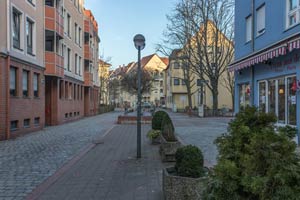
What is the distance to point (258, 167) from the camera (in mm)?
3258

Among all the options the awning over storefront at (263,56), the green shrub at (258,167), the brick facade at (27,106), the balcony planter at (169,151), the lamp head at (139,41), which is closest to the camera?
the green shrub at (258,167)

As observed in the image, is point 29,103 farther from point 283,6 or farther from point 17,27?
point 283,6

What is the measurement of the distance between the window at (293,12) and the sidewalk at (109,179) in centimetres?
692

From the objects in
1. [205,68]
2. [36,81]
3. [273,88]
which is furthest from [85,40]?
[273,88]

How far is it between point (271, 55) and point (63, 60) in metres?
17.5

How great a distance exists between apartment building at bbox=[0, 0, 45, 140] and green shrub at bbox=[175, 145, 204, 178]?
12001 millimetres

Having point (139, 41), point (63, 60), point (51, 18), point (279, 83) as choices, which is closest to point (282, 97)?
point (279, 83)

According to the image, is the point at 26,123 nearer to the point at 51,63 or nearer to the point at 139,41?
the point at 51,63

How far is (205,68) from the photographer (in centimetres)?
3916

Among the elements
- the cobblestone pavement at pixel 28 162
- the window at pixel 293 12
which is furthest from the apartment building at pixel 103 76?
the window at pixel 293 12

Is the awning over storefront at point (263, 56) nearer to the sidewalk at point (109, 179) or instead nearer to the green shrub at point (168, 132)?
the green shrub at point (168, 132)

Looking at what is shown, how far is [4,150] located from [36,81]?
31.2 feet

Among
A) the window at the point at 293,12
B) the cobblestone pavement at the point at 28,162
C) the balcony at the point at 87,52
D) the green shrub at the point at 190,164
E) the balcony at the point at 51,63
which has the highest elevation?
the balcony at the point at 87,52

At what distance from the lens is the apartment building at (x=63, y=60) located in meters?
24.4
